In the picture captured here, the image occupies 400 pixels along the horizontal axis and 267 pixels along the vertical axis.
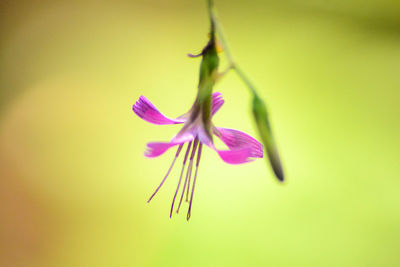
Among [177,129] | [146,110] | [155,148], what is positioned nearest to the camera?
[155,148]

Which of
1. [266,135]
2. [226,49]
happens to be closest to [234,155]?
[266,135]

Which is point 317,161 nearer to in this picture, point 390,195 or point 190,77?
point 390,195

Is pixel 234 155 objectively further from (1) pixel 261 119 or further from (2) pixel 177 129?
(2) pixel 177 129

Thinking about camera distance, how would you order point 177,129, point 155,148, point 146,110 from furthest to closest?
point 177,129 → point 146,110 → point 155,148

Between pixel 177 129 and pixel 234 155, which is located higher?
pixel 177 129

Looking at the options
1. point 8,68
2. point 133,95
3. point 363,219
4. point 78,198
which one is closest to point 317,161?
point 363,219
